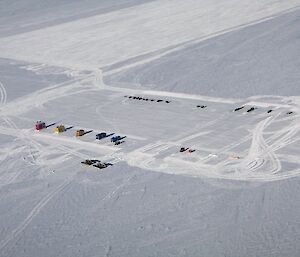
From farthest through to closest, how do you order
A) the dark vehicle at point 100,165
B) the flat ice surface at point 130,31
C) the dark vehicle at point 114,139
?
the flat ice surface at point 130,31 → the dark vehicle at point 114,139 → the dark vehicle at point 100,165

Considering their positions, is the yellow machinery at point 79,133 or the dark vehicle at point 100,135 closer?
the dark vehicle at point 100,135

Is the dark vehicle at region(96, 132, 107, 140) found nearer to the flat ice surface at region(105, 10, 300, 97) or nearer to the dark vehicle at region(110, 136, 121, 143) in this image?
the dark vehicle at region(110, 136, 121, 143)

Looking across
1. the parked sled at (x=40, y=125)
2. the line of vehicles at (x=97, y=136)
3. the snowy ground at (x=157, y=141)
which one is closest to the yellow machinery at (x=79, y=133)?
the line of vehicles at (x=97, y=136)

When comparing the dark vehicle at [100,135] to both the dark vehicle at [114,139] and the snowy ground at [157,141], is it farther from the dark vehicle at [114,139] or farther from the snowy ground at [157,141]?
the dark vehicle at [114,139]

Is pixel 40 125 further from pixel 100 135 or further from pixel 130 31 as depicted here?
pixel 130 31

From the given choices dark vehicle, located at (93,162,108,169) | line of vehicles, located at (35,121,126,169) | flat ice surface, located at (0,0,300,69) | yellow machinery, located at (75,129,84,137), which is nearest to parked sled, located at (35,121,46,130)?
line of vehicles, located at (35,121,126,169)

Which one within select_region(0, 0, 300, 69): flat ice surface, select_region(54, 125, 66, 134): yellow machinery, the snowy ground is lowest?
the snowy ground

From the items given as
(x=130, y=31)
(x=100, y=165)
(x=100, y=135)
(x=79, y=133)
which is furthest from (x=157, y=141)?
(x=130, y=31)

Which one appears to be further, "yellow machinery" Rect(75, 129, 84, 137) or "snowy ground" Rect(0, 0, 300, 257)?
"yellow machinery" Rect(75, 129, 84, 137)

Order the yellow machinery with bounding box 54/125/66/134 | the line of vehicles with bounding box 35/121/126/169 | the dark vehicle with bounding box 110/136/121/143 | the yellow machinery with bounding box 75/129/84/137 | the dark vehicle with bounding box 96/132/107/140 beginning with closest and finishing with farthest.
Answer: the line of vehicles with bounding box 35/121/126/169 → the dark vehicle with bounding box 110/136/121/143 → the dark vehicle with bounding box 96/132/107/140 → the yellow machinery with bounding box 75/129/84/137 → the yellow machinery with bounding box 54/125/66/134
